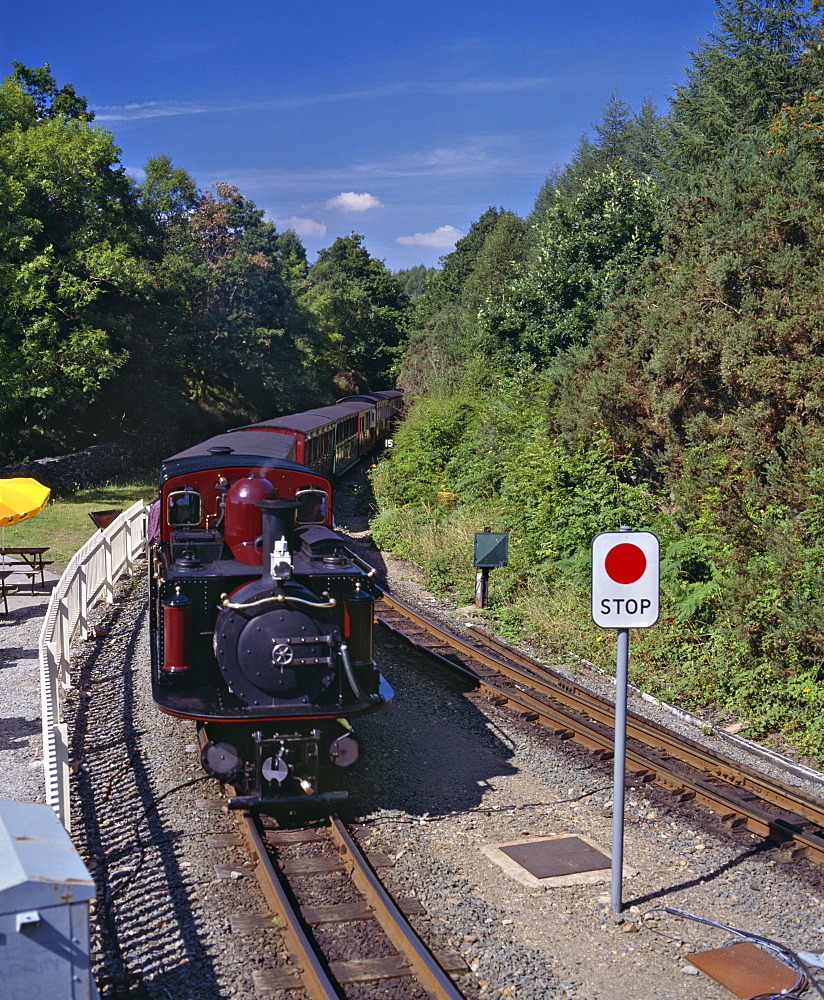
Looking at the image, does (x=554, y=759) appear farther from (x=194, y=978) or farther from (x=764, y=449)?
(x=764, y=449)

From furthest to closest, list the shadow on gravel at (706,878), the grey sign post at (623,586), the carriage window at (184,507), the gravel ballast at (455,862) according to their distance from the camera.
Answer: the carriage window at (184,507) < the shadow on gravel at (706,878) < the grey sign post at (623,586) < the gravel ballast at (455,862)

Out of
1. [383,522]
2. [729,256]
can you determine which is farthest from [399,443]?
[729,256]

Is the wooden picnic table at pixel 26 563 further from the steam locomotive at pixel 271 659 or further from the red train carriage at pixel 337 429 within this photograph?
the steam locomotive at pixel 271 659

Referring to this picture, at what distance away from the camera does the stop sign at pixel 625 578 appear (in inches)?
224

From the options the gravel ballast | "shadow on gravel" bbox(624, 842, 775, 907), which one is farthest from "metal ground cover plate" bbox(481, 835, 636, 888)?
"shadow on gravel" bbox(624, 842, 775, 907)

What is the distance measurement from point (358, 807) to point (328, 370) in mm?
45084

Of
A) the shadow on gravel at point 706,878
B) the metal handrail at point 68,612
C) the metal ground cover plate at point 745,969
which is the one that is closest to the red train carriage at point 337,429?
the metal handrail at point 68,612

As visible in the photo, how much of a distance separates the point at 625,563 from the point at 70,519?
19.9m

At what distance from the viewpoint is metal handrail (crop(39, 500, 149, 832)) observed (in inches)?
245

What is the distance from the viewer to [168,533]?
28.8ft

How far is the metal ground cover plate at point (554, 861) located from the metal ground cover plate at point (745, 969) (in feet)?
3.40

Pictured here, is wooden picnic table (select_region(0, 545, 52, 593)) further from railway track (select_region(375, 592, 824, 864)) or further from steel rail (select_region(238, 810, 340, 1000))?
steel rail (select_region(238, 810, 340, 1000))

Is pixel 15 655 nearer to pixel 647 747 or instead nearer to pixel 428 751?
pixel 428 751

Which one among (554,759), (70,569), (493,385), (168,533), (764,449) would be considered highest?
(493,385)
